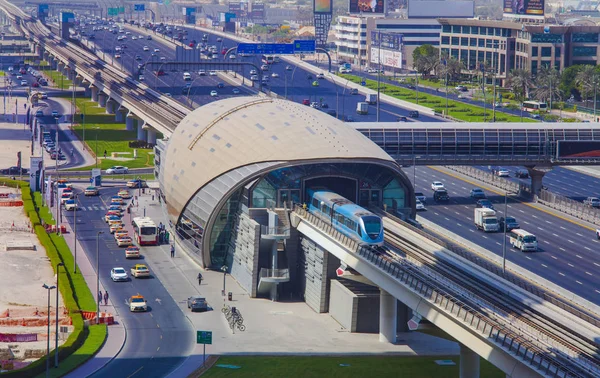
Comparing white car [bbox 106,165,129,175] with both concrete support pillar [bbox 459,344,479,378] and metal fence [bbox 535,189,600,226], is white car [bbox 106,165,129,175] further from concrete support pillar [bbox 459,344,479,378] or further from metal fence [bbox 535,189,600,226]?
concrete support pillar [bbox 459,344,479,378]

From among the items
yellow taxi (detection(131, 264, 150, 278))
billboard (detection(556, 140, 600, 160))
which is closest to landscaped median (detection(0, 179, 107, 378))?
yellow taxi (detection(131, 264, 150, 278))

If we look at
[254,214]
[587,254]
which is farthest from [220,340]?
[587,254]

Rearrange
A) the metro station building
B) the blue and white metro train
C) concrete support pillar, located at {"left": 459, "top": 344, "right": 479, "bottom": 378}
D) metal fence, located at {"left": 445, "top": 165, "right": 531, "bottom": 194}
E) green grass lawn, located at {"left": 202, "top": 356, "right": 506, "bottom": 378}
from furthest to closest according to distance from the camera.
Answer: metal fence, located at {"left": 445, "top": 165, "right": 531, "bottom": 194} < the metro station building < the blue and white metro train < green grass lawn, located at {"left": 202, "top": 356, "right": 506, "bottom": 378} < concrete support pillar, located at {"left": 459, "top": 344, "right": 479, "bottom": 378}

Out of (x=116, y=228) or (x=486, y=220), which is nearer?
(x=116, y=228)

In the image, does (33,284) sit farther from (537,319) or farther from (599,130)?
(599,130)

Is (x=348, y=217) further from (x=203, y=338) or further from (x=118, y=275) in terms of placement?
(x=118, y=275)

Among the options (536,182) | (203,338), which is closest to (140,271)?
(203,338)
